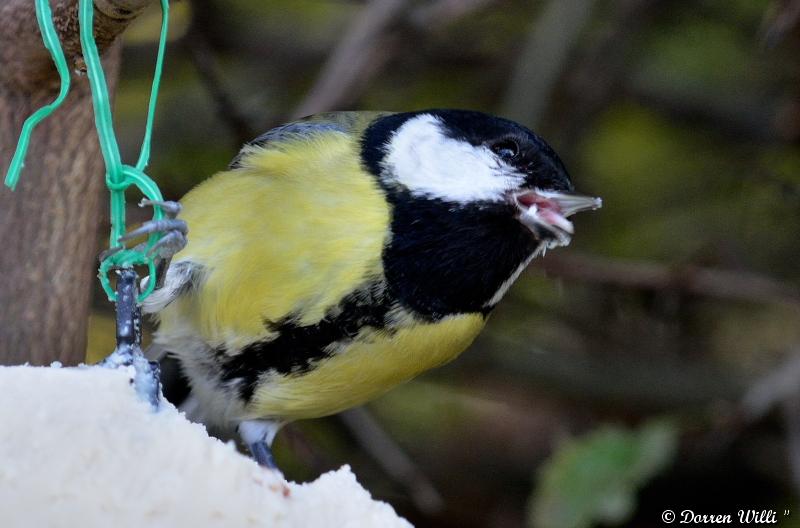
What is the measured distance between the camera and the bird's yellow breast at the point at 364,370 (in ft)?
3.20

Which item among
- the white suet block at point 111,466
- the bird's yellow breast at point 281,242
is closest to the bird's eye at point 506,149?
the bird's yellow breast at point 281,242

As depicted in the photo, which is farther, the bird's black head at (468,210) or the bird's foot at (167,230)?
the bird's black head at (468,210)

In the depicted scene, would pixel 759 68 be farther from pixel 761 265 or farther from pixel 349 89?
pixel 349 89

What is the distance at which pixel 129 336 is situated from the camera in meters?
0.65

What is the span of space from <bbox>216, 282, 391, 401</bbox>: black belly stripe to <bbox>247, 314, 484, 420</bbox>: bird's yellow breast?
0.5 inches

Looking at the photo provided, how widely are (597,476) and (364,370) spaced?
443 mm

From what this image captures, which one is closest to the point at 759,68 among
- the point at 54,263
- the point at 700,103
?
the point at 700,103

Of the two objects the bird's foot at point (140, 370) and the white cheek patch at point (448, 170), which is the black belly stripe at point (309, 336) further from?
the bird's foot at point (140, 370)

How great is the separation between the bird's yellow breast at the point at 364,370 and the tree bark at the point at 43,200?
9.2 inches

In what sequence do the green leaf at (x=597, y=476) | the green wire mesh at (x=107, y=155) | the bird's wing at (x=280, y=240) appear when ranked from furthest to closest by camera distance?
1. the green leaf at (x=597, y=476)
2. the bird's wing at (x=280, y=240)
3. the green wire mesh at (x=107, y=155)

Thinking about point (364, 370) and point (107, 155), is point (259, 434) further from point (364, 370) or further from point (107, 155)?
point (107, 155)

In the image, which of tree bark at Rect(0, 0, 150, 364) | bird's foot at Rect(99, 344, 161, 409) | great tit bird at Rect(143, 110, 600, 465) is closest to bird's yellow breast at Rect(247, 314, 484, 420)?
great tit bird at Rect(143, 110, 600, 465)

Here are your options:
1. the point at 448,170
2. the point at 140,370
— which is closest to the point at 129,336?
the point at 140,370

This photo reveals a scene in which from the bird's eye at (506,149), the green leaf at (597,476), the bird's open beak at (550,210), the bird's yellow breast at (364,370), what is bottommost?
the green leaf at (597,476)
